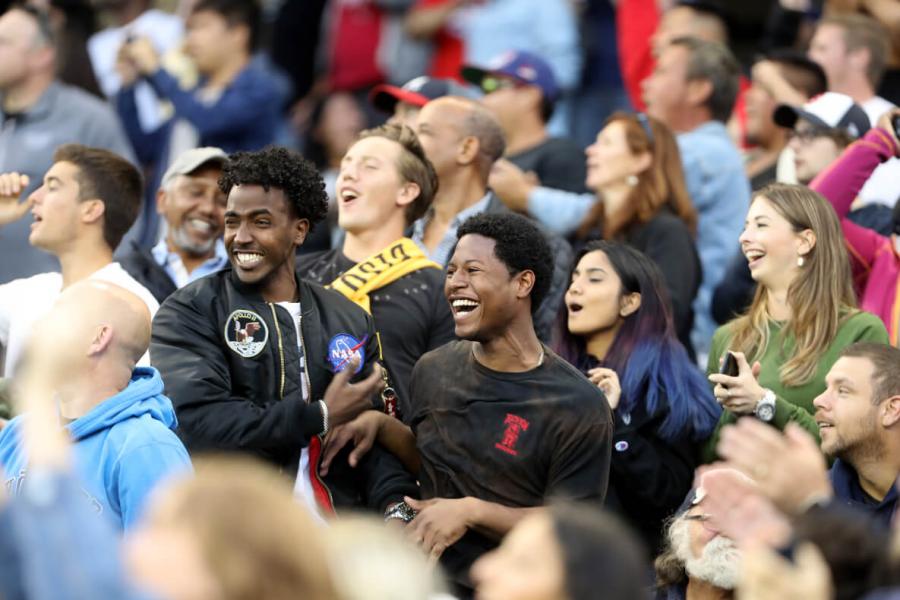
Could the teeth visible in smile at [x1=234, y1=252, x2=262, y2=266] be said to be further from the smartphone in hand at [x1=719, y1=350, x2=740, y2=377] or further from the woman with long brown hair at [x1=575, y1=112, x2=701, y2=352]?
the woman with long brown hair at [x1=575, y1=112, x2=701, y2=352]

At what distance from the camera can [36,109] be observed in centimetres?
916

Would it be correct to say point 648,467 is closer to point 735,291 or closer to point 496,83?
point 735,291

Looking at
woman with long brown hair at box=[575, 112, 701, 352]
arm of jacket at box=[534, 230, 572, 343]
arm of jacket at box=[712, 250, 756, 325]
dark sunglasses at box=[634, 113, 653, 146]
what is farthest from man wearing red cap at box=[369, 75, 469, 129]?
arm of jacket at box=[712, 250, 756, 325]

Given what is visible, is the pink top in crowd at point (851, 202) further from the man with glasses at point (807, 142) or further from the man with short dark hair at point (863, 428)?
the man with short dark hair at point (863, 428)

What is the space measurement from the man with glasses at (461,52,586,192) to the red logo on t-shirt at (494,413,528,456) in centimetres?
338

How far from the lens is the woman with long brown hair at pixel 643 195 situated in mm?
7992

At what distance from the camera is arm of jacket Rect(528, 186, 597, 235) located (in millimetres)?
8492

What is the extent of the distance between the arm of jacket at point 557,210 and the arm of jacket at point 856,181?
52.5 inches

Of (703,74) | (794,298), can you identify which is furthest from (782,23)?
(794,298)

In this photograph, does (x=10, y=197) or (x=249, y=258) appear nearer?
(x=249, y=258)

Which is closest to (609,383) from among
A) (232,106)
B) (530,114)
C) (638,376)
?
(638,376)

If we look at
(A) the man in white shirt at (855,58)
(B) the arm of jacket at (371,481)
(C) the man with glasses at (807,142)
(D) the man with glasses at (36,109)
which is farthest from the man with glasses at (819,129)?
(D) the man with glasses at (36,109)

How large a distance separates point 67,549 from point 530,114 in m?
6.26

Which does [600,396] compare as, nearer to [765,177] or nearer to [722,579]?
[722,579]
